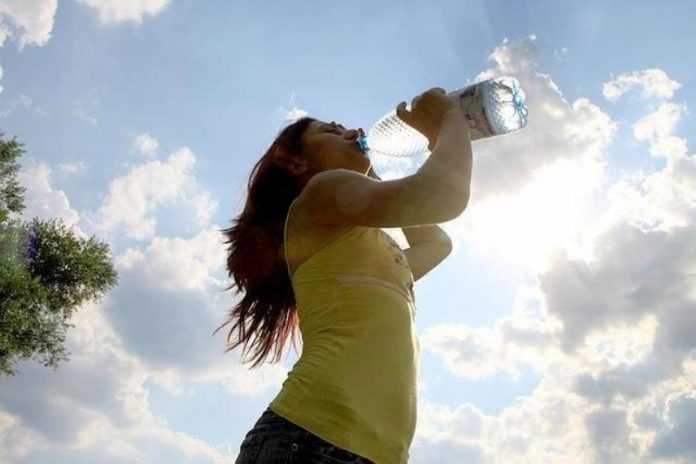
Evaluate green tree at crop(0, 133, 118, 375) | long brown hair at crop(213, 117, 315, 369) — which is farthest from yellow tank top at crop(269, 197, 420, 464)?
green tree at crop(0, 133, 118, 375)

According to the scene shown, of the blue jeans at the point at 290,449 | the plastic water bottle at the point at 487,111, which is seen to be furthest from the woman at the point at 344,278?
the plastic water bottle at the point at 487,111

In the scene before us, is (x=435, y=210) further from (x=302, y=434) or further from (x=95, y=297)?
(x=95, y=297)

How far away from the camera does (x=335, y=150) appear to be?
2854mm

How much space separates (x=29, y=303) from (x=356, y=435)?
66.2ft

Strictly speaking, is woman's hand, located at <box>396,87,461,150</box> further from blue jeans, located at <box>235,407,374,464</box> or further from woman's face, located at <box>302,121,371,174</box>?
blue jeans, located at <box>235,407,374,464</box>

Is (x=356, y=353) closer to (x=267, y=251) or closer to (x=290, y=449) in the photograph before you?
(x=290, y=449)

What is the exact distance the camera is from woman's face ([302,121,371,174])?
2822 millimetres

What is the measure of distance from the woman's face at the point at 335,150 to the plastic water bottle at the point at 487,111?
0.07 metres

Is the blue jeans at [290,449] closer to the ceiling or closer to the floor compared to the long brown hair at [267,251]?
closer to the floor

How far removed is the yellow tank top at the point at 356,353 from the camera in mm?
1870

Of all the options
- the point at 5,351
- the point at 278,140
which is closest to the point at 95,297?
the point at 5,351

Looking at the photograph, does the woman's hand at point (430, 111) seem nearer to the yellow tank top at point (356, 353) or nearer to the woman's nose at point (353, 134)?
the woman's nose at point (353, 134)

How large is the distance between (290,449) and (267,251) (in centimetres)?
117

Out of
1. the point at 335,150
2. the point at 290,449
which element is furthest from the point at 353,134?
the point at 290,449
